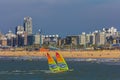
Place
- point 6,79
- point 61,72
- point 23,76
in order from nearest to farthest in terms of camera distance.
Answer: point 6,79
point 23,76
point 61,72

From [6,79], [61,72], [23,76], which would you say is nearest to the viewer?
[6,79]

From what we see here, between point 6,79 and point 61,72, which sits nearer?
point 6,79

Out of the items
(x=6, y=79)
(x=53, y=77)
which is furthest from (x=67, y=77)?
(x=6, y=79)

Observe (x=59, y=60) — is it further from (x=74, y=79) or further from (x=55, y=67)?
(x=74, y=79)

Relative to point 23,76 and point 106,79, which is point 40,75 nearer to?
point 23,76

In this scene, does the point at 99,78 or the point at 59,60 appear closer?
the point at 99,78

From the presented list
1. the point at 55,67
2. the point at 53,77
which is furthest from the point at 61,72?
the point at 53,77

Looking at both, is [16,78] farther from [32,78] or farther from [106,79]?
[106,79]
